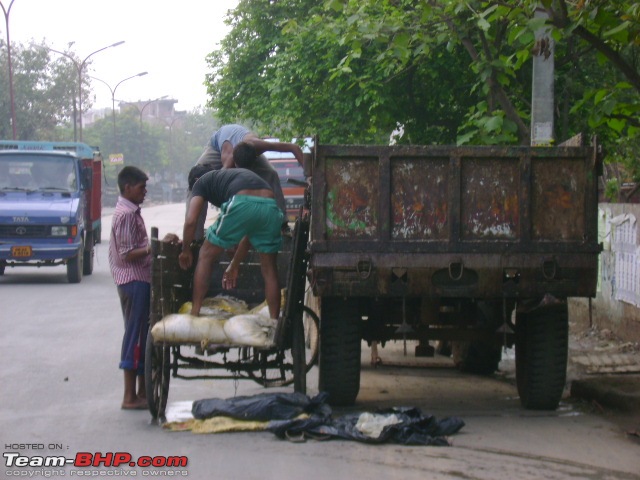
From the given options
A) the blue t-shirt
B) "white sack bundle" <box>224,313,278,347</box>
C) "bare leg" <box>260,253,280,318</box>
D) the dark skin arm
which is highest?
the blue t-shirt

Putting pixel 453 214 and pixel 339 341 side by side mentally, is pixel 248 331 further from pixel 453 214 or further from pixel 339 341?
pixel 453 214

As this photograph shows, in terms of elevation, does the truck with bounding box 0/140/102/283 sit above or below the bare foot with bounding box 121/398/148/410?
above

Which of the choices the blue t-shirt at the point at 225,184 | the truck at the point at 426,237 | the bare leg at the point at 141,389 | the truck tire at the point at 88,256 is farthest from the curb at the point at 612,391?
the truck tire at the point at 88,256

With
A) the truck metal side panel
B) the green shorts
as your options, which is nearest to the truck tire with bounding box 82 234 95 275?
the green shorts

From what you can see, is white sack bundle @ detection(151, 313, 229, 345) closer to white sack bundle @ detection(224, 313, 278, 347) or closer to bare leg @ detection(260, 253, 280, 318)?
white sack bundle @ detection(224, 313, 278, 347)

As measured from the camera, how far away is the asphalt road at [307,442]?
19.6ft

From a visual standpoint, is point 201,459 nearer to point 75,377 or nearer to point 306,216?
point 306,216

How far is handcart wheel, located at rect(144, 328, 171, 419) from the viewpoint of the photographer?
23.1 ft

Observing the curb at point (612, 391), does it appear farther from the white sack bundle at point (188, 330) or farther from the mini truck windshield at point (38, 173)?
the mini truck windshield at point (38, 173)

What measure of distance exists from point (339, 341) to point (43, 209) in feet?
39.4

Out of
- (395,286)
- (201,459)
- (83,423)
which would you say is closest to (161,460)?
(201,459)

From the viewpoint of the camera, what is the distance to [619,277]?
12211 mm

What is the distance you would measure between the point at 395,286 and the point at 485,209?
0.86m

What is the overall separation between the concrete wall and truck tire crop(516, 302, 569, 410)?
352cm
